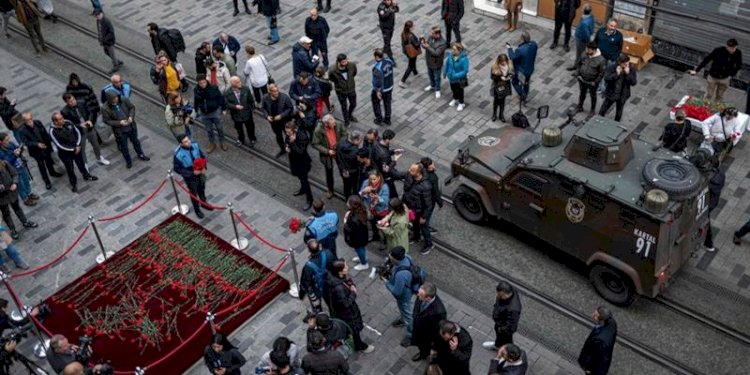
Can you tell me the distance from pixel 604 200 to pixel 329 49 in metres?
10.3

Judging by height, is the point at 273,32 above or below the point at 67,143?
below

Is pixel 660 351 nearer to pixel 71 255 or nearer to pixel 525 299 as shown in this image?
pixel 525 299

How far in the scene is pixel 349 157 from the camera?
43.8 feet

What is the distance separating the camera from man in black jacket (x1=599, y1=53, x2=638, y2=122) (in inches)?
591

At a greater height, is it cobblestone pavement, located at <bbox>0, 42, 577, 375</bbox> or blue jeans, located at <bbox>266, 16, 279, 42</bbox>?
blue jeans, located at <bbox>266, 16, 279, 42</bbox>

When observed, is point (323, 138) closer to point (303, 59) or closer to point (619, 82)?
point (303, 59)

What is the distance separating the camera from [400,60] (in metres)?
18.9

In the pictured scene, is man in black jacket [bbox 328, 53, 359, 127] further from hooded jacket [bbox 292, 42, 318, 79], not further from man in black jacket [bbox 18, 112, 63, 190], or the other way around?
man in black jacket [bbox 18, 112, 63, 190]

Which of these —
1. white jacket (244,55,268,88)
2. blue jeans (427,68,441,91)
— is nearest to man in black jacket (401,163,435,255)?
blue jeans (427,68,441,91)

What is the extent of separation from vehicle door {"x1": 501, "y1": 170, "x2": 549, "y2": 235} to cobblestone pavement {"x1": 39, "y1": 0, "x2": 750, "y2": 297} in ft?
8.82

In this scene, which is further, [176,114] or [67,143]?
[176,114]

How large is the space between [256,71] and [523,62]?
598 centimetres

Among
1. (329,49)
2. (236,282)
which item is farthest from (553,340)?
(329,49)

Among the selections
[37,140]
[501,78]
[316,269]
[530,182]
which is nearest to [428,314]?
[316,269]
